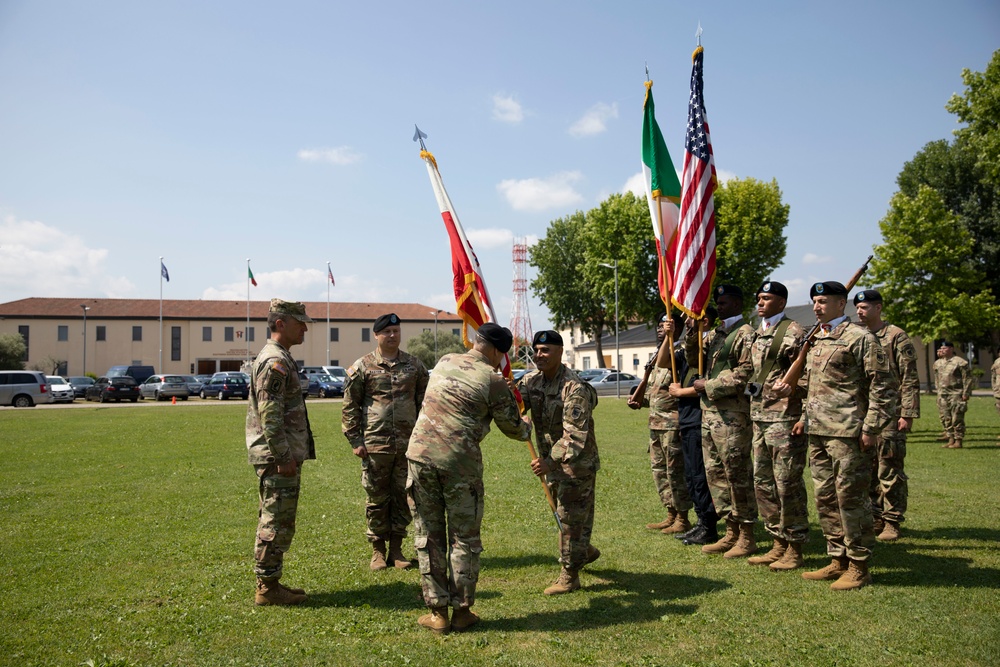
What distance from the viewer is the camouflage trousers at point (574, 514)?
19.0 feet

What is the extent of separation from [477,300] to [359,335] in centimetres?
7988

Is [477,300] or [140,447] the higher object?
[477,300]

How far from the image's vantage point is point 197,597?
5.85 metres

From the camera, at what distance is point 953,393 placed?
1584 centimetres

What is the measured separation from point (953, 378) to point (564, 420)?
1422 cm

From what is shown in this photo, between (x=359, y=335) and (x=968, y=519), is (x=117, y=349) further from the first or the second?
(x=968, y=519)

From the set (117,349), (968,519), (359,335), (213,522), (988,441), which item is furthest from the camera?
(359,335)

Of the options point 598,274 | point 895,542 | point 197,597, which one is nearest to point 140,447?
point 197,597

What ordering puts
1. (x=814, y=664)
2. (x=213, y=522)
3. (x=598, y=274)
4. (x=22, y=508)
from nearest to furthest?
(x=814, y=664) < (x=213, y=522) < (x=22, y=508) < (x=598, y=274)

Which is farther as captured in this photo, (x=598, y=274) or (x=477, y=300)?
(x=598, y=274)

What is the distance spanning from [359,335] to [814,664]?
82.9m

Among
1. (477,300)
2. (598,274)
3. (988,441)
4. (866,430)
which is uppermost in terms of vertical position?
(598,274)

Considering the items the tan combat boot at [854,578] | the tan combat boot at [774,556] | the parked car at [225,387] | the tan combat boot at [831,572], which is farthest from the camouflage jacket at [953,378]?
the parked car at [225,387]

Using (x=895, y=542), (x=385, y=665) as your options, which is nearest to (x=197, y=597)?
(x=385, y=665)
